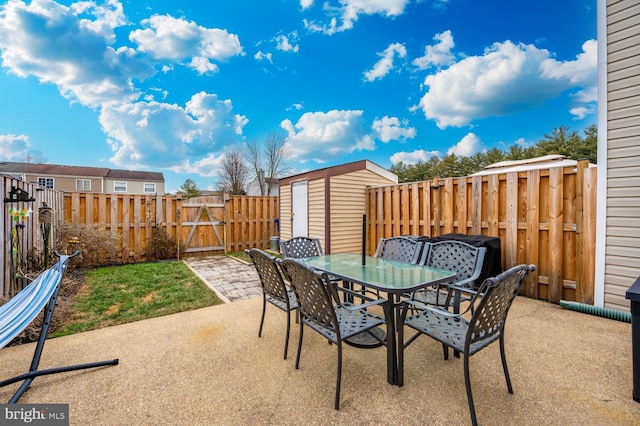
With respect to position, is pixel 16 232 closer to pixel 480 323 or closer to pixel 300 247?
pixel 300 247

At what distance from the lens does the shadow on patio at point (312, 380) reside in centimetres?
164

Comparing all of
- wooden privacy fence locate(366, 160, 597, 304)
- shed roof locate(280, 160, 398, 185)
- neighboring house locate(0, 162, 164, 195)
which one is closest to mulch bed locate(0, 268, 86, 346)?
shed roof locate(280, 160, 398, 185)

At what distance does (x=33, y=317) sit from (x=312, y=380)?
190 centimetres

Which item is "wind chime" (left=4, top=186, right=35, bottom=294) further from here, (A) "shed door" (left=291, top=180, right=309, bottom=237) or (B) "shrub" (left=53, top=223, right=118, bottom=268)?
(A) "shed door" (left=291, top=180, right=309, bottom=237)

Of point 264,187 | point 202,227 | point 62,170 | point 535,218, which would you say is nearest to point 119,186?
point 62,170

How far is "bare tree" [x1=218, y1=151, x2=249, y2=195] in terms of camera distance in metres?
20.2

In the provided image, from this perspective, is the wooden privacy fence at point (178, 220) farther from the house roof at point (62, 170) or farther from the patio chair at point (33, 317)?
the house roof at point (62, 170)

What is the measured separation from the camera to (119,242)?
6684 millimetres

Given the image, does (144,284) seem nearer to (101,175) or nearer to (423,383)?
(423,383)

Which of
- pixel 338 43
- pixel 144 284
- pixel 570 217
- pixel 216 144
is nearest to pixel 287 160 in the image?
pixel 216 144

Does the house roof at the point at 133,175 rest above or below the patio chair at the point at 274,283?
above

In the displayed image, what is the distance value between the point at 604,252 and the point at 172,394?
4807 mm
